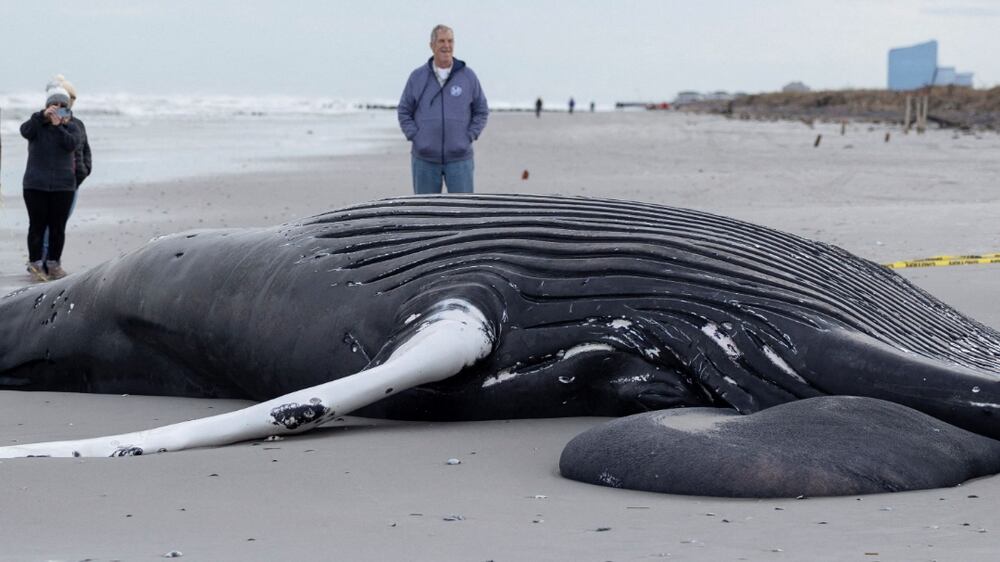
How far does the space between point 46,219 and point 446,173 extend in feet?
13.6

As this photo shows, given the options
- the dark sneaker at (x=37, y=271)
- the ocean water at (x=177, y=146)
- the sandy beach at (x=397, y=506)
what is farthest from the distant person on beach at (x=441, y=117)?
the ocean water at (x=177, y=146)

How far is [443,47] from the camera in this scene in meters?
12.0

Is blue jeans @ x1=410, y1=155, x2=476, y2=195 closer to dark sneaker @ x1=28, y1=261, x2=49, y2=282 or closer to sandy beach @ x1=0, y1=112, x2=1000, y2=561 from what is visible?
dark sneaker @ x1=28, y1=261, x2=49, y2=282

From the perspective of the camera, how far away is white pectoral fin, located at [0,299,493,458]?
527 centimetres

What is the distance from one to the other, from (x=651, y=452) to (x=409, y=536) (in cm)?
110

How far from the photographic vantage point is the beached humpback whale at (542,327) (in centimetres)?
526

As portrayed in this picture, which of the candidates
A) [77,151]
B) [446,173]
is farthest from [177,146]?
[446,173]

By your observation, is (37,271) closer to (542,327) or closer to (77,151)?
(77,151)

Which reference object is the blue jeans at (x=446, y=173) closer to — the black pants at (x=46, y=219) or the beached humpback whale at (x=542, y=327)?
the black pants at (x=46, y=219)

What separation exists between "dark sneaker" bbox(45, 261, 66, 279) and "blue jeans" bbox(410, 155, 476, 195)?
3553mm

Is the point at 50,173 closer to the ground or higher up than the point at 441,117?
closer to the ground

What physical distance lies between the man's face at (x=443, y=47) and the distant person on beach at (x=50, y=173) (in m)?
4.00

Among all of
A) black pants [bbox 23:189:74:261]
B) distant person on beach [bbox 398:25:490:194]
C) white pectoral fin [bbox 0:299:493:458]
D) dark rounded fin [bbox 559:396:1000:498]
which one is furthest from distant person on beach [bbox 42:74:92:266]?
dark rounded fin [bbox 559:396:1000:498]

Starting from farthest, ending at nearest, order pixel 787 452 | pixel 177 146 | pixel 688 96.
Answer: pixel 688 96 < pixel 177 146 < pixel 787 452
